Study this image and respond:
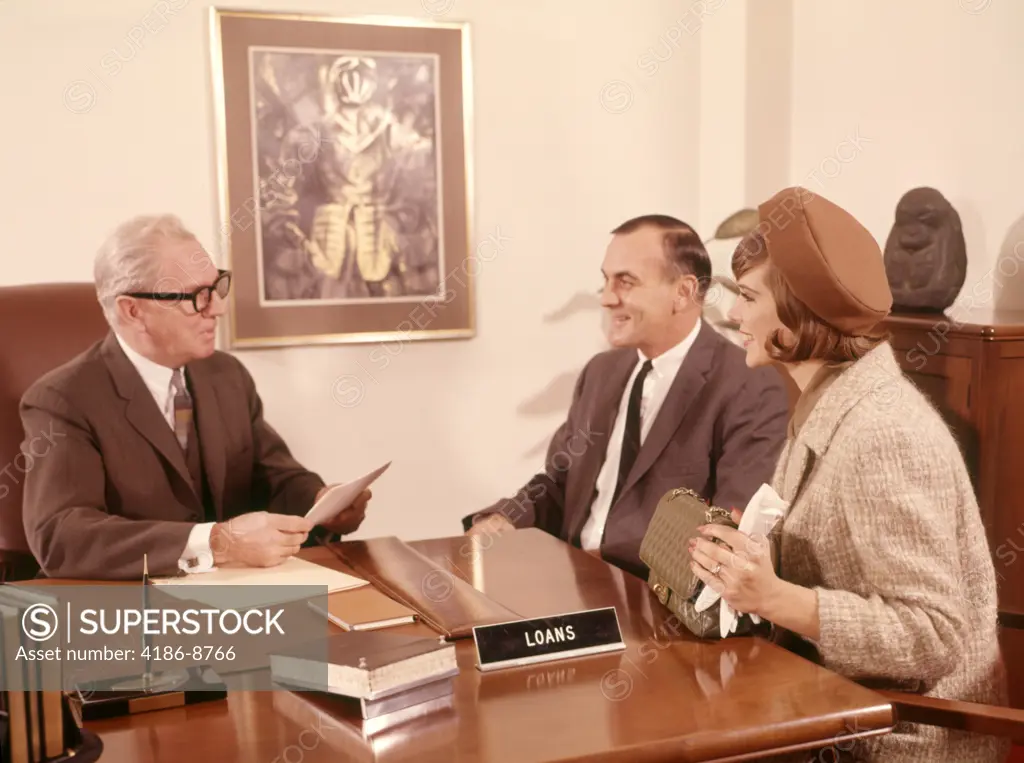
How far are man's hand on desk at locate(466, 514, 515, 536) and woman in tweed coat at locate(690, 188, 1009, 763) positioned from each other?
1028 mm

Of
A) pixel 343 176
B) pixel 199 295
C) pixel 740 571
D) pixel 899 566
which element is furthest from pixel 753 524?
pixel 343 176

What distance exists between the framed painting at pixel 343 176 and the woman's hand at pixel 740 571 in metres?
2.21

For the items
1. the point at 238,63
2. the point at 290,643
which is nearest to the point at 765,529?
the point at 290,643

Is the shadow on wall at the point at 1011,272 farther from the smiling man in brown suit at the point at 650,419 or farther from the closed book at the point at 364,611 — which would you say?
the closed book at the point at 364,611

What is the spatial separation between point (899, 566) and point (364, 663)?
836 millimetres

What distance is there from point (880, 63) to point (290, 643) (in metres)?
2.80

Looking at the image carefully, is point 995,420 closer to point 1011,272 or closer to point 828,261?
point 1011,272

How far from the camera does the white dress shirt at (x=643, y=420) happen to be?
2.81m

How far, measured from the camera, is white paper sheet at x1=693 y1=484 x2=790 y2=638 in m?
1.63

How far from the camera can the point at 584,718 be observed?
140 centimetres

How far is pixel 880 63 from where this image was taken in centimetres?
340

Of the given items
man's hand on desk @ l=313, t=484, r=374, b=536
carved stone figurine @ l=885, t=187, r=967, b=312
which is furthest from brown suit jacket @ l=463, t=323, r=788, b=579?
carved stone figurine @ l=885, t=187, r=967, b=312

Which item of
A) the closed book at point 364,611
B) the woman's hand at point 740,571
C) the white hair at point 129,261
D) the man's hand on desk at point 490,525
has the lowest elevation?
the man's hand on desk at point 490,525

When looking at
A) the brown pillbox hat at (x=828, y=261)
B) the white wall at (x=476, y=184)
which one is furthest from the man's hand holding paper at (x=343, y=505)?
the white wall at (x=476, y=184)
